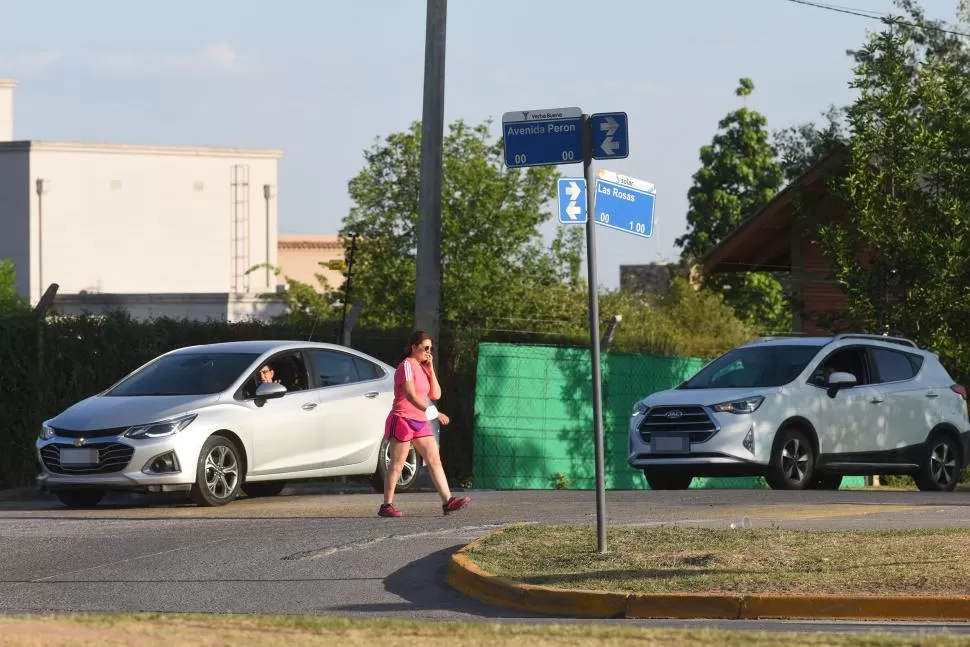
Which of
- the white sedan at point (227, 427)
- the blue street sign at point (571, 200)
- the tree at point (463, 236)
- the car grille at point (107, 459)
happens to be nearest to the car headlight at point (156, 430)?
the white sedan at point (227, 427)

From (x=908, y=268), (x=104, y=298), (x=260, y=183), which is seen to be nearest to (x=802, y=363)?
(x=908, y=268)

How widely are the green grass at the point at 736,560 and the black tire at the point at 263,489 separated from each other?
5797mm

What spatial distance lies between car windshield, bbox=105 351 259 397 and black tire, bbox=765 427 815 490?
550 centimetres

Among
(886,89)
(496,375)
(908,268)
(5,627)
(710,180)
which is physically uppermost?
(710,180)

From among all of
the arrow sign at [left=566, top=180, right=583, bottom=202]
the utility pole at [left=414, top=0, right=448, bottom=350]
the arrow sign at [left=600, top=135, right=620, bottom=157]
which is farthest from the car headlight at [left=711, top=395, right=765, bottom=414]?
the arrow sign at [left=600, top=135, right=620, bottom=157]

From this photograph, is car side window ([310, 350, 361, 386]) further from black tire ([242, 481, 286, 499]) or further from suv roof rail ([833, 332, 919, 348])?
suv roof rail ([833, 332, 919, 348])

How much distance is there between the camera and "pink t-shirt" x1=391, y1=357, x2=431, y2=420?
14.7 m

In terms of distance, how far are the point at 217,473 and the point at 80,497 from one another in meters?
1.50

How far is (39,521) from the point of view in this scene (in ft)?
48.3

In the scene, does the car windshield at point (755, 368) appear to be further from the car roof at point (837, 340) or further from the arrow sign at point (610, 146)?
the arrow sign at point (610, 146)

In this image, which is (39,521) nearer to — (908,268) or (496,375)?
(496,375)

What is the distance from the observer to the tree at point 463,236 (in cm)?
4944

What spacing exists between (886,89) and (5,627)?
18.3m

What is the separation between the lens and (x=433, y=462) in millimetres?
14758
